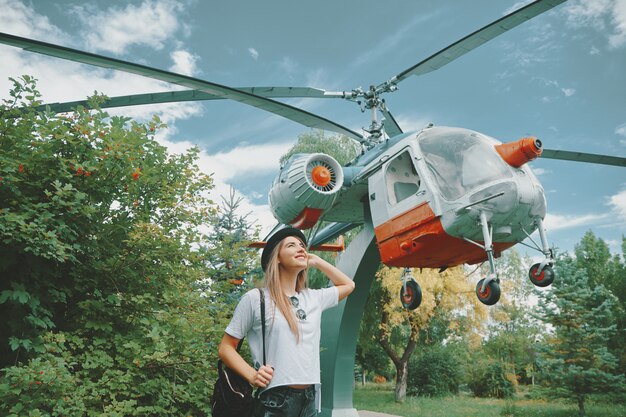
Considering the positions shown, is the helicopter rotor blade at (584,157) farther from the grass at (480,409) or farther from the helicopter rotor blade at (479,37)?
the grass at (480,409)

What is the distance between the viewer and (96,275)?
3.82 metres

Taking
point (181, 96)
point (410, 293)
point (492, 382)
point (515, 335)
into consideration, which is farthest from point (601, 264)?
point (181, 96)

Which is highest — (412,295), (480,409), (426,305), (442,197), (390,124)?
(390,124)

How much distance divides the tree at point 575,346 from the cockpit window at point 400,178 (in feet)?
24.9

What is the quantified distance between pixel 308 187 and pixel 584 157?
3721 millimetres

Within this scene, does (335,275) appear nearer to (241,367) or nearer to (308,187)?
(241,367)

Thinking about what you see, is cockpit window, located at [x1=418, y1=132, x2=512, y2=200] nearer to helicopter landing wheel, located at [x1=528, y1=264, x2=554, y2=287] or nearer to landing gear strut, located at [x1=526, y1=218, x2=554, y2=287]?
landing gear strut, located at [x1=526, y1=218, x2=554, y2=287]

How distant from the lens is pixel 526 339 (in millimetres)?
25266

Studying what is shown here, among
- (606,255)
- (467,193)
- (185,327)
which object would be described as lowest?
(185,327)

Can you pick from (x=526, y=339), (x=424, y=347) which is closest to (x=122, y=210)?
(x=424, y=347)

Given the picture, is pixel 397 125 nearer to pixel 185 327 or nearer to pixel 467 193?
pixel 467 193

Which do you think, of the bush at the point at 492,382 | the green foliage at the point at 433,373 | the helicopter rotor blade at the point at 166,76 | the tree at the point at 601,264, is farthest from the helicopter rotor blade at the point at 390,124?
the tree at the point at 601,264

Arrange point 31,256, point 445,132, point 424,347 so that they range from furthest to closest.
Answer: point 424,347 < point 445,132 < point 31,256

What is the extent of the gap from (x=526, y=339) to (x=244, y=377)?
2725cm
